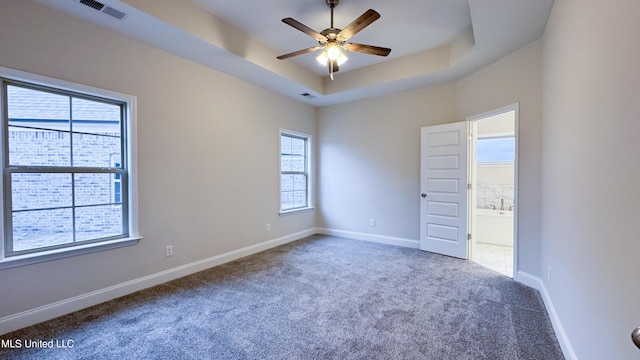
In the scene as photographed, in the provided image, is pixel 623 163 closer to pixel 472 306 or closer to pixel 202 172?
pixel 472 306

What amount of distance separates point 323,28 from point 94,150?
112 inches

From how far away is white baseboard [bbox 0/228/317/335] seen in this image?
2.26 meters

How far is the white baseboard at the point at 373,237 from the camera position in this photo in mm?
4781

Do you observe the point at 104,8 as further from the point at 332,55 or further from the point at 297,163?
the point at 297,163

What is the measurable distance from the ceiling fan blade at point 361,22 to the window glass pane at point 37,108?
271cm

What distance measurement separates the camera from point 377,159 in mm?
5121

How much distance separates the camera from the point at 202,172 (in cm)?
370

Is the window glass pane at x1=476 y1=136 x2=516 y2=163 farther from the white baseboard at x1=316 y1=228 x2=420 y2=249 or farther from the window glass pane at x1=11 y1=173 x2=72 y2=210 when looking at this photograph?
the window glass pane at x1=11 y1=173 x2=72 y2=210

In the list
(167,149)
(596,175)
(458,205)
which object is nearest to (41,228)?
(167,149)

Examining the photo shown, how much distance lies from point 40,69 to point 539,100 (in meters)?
4.89

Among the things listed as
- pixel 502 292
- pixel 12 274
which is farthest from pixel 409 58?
pixel 12 274

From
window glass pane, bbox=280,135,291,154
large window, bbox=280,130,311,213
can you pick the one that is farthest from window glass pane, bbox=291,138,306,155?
window glass pane, bbox=280,135,291,154

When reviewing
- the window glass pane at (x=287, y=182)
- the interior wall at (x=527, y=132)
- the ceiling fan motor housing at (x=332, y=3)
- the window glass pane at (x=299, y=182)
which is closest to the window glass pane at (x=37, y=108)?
the ceiling fan motor housing at (x=332, y=3)

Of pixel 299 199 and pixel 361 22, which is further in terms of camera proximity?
pixel 299 199
